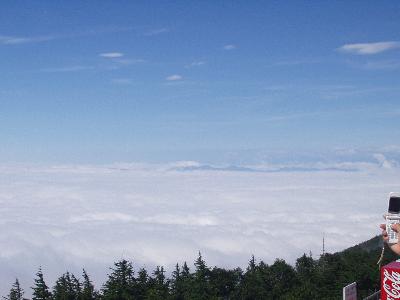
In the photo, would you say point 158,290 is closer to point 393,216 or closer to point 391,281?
point 391,281

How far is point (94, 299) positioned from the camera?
5956cm

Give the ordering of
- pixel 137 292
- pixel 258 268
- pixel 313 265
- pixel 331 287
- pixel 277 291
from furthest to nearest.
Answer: pixel 313 265 → pixel 258 268 → pixel 277 291 → pixel 331 287 → pixel 137 292

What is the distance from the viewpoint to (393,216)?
770 centimetres

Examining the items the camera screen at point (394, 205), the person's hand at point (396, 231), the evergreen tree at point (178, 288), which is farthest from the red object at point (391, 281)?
the evergreen tree at point (178, 288)

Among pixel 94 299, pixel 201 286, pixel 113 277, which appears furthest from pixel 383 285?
pixel 201 286

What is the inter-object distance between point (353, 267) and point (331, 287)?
5.34m

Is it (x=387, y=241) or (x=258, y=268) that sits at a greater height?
(x=258, y=268)

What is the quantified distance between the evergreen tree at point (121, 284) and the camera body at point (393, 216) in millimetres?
52935

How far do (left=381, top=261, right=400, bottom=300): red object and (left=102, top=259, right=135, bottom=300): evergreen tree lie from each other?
146 feet

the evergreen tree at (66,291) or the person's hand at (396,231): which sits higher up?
the evergreen tree at (66,291)

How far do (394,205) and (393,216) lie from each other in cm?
29

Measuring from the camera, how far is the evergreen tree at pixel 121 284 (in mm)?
59016

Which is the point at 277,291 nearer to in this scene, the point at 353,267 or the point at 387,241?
the point at 353,267

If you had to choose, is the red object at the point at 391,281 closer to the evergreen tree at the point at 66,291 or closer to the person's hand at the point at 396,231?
the person's hand at the point at 396,231
